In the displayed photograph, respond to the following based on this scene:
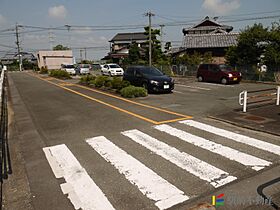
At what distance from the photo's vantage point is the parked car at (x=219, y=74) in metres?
19.8

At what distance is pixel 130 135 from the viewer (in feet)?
22.5

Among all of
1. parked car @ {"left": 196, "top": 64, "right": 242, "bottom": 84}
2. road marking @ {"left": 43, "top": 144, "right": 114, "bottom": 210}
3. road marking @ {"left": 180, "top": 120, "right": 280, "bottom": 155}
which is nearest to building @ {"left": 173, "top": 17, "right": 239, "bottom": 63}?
parked car @ {"left": 196, "top": 64, "right": 242, "bottom": 84}

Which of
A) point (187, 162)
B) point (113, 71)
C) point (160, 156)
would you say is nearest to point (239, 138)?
point (187, 162)

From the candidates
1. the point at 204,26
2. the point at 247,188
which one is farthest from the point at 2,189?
the point at 204,26

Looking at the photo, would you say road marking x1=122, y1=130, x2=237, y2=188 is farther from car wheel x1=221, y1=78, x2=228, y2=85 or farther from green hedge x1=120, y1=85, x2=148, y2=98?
car wheel x1=221, y1=78, x2=228, y2=85

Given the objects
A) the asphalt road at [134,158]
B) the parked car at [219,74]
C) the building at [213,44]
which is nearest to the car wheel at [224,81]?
the parked car at [219,74]

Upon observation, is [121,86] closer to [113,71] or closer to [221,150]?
[221,150]

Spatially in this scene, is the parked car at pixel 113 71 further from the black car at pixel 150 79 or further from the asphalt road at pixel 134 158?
the asphalt road at pixel 134 158

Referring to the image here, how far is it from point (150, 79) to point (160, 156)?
9495mm

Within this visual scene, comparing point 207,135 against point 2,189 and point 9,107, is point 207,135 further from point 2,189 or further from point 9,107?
point 9,107

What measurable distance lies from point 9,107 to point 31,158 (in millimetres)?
A: 7957

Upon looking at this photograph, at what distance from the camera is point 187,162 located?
5031mm

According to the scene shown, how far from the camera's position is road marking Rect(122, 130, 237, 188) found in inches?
171

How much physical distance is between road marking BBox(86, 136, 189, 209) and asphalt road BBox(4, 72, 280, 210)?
16 millimetres
